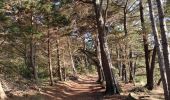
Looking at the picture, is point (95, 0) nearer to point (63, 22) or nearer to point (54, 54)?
point (63, 22)

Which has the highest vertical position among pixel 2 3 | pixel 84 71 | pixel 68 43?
pixel 2 3

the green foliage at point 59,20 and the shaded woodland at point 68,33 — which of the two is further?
the green foliage at point 59,20

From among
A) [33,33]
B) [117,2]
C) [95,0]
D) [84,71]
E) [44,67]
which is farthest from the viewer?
[84,71]

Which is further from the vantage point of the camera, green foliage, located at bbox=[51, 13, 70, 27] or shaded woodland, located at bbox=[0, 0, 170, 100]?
green foliage, located at bbox=[51, 13, 70, 27]

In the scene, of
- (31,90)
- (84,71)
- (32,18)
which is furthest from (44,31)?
(84,71)

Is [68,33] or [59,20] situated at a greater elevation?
[59,20]

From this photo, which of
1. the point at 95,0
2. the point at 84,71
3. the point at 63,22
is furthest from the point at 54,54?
the point at 84,71

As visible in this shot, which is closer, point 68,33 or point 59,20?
point 59,20

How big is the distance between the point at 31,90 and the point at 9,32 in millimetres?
4379

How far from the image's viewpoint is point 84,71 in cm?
5662

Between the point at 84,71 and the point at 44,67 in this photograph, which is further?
the point at 84,71

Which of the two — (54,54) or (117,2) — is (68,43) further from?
(117,2)

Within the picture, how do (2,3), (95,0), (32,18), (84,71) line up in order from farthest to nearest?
(84,71) → (32,18) → (95,0) → (2,3)

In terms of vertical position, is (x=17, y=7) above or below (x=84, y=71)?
above
